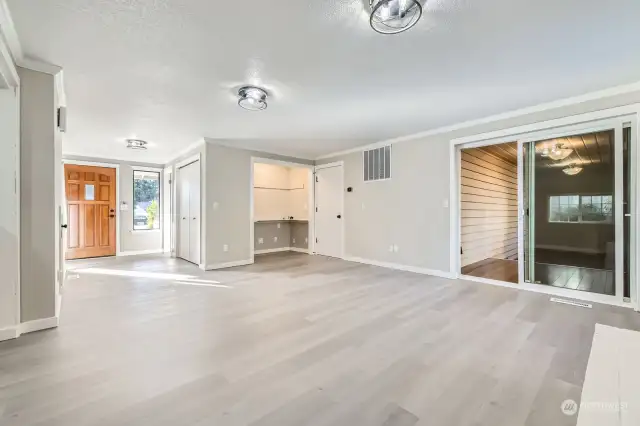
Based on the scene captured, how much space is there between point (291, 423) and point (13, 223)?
2713 mm

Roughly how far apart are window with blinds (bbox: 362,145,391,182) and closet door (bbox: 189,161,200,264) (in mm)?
3221

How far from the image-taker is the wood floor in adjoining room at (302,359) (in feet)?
5.16

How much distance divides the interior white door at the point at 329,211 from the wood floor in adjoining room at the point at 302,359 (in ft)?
9.34

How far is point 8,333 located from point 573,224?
582cm

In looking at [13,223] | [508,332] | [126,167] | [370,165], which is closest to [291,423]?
[508,332]

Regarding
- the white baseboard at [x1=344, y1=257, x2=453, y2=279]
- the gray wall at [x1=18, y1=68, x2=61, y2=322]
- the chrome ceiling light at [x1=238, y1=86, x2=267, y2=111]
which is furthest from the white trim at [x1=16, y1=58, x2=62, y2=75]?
the white baseboard at [x1=344, y1=257, x2=453, y2=279]

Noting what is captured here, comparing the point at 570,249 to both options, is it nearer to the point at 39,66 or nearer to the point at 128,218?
the point at 39,66

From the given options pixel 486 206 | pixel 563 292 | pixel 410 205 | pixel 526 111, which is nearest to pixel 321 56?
pixel 526 111

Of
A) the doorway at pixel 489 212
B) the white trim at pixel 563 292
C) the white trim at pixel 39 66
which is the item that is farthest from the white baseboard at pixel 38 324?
the doorway at pixel 489 212

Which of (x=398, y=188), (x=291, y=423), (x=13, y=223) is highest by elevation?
(x=398, y=188)

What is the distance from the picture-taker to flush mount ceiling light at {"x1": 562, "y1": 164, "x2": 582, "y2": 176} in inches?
144

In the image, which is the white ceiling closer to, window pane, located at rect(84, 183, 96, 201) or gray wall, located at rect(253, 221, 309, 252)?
window pane, located at rect(84, 183, 96, 201)

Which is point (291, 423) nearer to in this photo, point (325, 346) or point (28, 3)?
point (325, 346)

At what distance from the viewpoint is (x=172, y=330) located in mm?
2629
